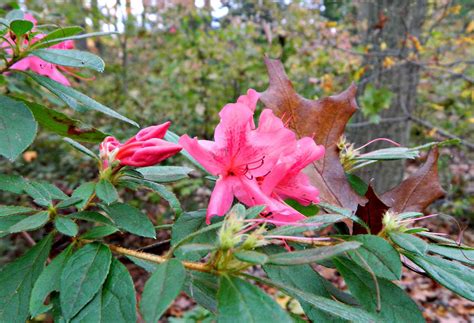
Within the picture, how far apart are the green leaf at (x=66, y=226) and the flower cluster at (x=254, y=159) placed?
0.19 m

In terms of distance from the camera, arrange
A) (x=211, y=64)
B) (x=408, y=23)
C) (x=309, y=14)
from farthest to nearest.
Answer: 1. (x=309, y=14)
2. (x=211, y=64)
3. (x=408, y=23)

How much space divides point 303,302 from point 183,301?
11.6 feet

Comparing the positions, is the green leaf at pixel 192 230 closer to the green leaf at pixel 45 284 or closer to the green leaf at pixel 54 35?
the green leaf at pixel 45 284

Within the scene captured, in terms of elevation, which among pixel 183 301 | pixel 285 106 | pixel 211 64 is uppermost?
pixel 285 106

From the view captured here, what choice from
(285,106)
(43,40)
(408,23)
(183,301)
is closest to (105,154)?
(43,40)

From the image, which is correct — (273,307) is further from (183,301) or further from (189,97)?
(189,97)

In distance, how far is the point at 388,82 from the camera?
3939 millimetres

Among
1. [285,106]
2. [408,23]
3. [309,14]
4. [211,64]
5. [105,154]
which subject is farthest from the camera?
[309,14]

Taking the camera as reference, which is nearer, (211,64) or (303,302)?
(303,302)

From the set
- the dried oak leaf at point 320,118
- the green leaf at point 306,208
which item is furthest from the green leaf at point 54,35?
the green leaf at point 306,208

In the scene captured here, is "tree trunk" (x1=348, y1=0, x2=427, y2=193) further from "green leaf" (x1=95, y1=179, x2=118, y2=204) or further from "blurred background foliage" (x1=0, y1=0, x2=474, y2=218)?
"green leaf" (x1=95, y1=179, x2=118, y2=204)

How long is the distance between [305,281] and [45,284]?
341 mm

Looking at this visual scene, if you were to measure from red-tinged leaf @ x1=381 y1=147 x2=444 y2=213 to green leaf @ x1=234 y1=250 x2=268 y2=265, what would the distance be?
0.35 meters

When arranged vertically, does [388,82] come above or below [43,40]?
below
